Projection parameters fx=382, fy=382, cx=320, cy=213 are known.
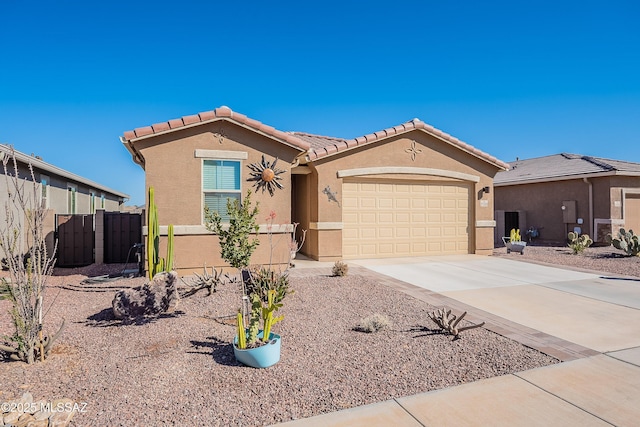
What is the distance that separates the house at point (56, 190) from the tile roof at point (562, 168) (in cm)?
2155

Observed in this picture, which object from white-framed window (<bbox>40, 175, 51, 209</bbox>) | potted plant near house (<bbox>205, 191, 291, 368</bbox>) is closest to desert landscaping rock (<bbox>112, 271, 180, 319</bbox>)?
potted plant near house (<bbox>205, 191, 291, 368</bbox>)

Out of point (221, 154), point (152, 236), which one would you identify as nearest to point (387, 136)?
point (221, 154)

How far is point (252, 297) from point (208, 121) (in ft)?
20.4

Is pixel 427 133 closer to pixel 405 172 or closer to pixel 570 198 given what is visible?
pixel 405 172

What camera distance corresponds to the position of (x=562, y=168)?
2083 centimetres

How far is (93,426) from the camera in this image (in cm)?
316

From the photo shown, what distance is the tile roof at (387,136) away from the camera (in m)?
11.8

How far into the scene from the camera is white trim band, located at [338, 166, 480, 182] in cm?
1228

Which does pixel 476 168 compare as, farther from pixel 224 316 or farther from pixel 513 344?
pixel 224 316

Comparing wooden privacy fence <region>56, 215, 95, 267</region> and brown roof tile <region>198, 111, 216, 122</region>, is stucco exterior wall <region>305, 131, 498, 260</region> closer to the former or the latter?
brown roof tile <region>198, 111, 216, 122</region>

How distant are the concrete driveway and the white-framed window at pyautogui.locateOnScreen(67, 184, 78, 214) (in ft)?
48.4

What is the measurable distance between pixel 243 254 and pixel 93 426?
3.50 m

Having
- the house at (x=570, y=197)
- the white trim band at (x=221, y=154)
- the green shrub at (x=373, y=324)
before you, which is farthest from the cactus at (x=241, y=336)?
the house at (x=570, y=197)

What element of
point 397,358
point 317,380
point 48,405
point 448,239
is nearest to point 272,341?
point 317,380
